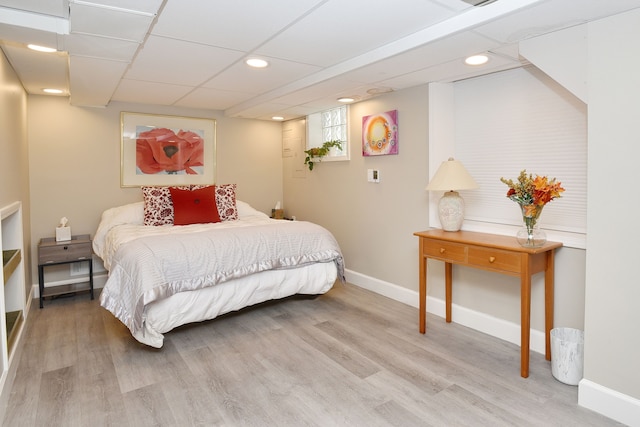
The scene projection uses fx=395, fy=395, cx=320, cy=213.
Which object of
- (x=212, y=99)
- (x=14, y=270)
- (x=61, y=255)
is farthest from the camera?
(x=212, y=99)

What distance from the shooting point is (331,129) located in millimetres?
4645

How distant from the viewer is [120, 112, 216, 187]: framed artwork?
14.7ft

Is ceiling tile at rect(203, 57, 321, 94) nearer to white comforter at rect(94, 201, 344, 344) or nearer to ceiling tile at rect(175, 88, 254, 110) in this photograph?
ceiling tile at rect(175, 88, 254, 110)

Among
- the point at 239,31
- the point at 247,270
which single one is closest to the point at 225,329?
the point at 247,270

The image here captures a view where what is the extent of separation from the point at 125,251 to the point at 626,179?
123 inches

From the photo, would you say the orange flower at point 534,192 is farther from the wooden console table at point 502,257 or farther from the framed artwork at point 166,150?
the framed artwork at point 166,150

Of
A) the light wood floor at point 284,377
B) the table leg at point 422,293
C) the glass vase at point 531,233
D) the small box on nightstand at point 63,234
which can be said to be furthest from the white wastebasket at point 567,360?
the small box on nightstand at point 63,234

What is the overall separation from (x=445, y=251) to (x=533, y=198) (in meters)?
0.72

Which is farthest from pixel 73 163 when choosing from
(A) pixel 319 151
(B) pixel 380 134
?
(B) pixel 380 134

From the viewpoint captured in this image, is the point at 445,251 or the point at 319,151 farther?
the point at 319,151

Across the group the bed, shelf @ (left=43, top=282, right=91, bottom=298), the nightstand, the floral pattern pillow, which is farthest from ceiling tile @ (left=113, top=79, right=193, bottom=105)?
shelf @ (left=43, top=282, right=91, bottom=298)

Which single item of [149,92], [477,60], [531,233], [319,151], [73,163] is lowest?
[531,233]

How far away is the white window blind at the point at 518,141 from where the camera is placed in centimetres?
263

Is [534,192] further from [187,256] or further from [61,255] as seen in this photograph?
[61,255]
